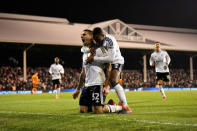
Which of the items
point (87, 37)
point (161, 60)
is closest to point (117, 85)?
point (87, 37)

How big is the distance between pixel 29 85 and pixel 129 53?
1756cm

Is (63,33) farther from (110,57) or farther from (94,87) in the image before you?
(110,57)

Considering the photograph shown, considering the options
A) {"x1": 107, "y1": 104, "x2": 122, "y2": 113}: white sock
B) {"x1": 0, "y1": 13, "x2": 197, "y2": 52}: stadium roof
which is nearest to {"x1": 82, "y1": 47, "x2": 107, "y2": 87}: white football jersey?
{"x1": 107, "y1": 104, "x2": 122, "y2": 113}: white sock

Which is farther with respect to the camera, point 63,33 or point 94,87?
point 63,33

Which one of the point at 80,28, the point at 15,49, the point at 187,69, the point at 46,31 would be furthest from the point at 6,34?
the point at 187,69

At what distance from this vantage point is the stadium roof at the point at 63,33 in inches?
1528

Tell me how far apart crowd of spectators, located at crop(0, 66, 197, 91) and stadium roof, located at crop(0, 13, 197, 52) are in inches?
168

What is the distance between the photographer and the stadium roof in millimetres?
38822

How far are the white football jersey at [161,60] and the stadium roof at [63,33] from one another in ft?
72.2

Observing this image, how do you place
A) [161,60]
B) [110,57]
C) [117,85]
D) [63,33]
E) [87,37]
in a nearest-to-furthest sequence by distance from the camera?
[110,57], [117,85], [87,37], [161,60], [63,33]

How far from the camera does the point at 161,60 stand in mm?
16547

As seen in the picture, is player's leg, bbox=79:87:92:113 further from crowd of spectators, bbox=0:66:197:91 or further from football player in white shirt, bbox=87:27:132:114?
crowd of spectators, bbox=0:66:197:91

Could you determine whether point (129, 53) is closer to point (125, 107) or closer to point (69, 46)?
point (69, 46)

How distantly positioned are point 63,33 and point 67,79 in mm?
5998
